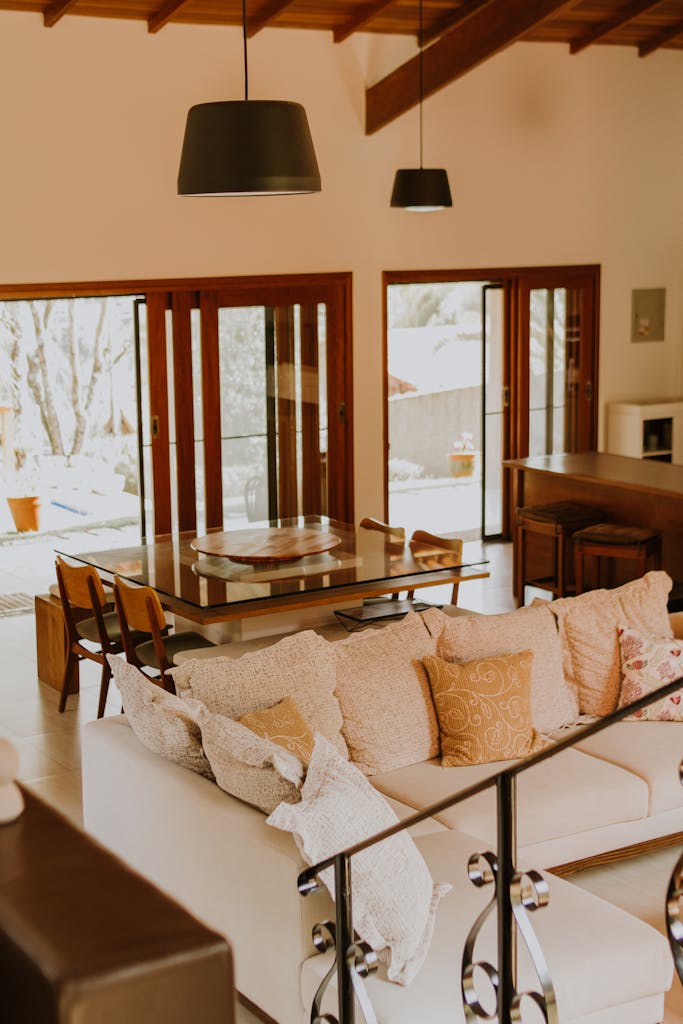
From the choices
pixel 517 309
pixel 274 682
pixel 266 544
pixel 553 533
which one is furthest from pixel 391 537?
pixel 517 309

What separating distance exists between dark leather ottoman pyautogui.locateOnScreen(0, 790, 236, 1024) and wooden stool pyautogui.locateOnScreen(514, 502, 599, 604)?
6840 mm

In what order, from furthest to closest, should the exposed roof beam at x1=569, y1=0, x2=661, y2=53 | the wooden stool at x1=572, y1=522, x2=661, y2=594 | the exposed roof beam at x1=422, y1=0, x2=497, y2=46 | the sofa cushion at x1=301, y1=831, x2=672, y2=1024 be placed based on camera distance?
the exposed roof beam at x1=569, y1=0, x2=661, y2=53 < the exposed roof beam at x1=422, y1=0, x2=497, y2=46 < the wooden stool at x1=572, y1=522, x2=661, y2=594 < the sofa cushion at x1=301, y1=831, x2=672, y2=1024

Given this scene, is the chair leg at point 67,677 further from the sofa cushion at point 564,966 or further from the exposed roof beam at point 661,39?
the exposed roof beam at point 661,39

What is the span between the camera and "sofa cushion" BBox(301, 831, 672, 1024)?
124 inches

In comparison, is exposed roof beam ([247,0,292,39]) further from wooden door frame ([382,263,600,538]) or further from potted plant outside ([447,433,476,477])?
potted plant outside ([447,433,476,477])

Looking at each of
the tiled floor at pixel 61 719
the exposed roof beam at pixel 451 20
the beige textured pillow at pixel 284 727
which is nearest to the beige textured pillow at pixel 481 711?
the tiled floor at pixel 61 719

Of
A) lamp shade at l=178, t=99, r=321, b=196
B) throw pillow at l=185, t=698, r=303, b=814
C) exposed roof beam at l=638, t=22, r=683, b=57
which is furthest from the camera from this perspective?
exposed roof beam at l=638, t=22, r=683, b=57

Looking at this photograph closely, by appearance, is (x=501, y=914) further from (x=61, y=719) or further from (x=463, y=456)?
(x=463, y=456)

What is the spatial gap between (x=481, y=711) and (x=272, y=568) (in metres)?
1.92

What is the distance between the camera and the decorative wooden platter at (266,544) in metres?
6.38

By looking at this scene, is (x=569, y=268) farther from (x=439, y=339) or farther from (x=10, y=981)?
(x=10, y=981)

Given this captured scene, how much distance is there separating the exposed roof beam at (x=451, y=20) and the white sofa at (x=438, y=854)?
5932mm

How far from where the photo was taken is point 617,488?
8094mm

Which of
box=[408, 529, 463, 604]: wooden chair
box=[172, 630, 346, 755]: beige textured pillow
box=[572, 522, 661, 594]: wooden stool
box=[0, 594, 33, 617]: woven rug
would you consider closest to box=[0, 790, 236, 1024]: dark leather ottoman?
→ box=[172, 630, 346, 755]: beige textured pillow
